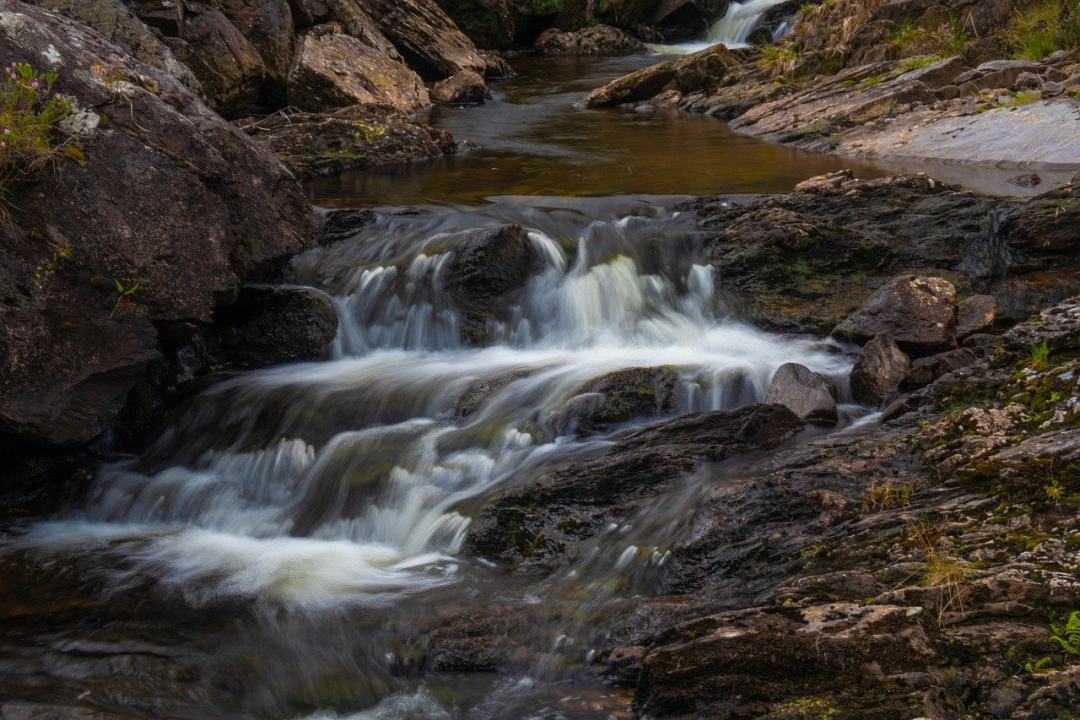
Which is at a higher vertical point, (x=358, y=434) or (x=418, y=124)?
(x=418, y=124)

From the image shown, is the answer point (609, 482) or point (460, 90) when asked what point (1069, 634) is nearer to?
point (609, 482)

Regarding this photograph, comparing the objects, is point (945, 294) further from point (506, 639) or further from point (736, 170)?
point (736, 170)

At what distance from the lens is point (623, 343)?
331 inches

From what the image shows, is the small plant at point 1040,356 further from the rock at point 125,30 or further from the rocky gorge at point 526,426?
the rock at point 125,30

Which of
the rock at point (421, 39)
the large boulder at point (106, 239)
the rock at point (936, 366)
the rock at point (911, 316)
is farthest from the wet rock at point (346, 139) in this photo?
the rock at point (936, 366)

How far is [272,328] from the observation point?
27.3 ft

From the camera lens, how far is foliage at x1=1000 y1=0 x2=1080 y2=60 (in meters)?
13.8

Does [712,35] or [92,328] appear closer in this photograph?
[92,328]

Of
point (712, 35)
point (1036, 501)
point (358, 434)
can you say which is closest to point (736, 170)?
point (358, 434)

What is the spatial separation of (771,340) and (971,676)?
4.92 meters

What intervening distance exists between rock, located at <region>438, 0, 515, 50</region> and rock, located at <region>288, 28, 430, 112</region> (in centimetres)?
761

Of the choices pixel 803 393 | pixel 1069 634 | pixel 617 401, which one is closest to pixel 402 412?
pixel 617 401

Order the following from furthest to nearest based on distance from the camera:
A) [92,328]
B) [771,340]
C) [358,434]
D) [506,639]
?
[771,340], [358,434], [92,328], [506,639]

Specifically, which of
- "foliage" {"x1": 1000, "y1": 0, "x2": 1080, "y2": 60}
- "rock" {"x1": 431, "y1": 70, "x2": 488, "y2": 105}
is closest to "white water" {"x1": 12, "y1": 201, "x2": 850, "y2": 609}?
"foliage" {"x1": 1000, "y1": 0, "x2": 1080, "y2": 60}
